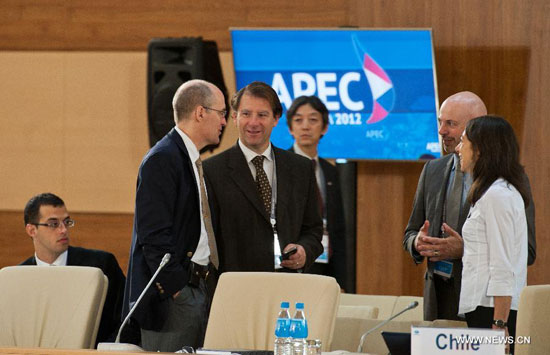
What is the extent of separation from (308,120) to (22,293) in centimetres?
235

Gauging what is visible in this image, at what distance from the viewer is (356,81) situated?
6652 millimetres

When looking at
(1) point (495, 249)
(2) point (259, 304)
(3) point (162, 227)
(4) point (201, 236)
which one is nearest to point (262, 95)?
(4) point (201, 236)

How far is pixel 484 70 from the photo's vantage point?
6754mm

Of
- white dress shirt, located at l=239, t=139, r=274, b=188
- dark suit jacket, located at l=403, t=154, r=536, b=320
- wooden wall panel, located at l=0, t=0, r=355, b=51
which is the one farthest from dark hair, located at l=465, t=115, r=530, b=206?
wooden wall panel, located at l=0, t=0, r=355, b=51

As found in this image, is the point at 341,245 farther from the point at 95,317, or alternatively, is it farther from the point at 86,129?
the point at 86,129

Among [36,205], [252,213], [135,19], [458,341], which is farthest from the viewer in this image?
[135,19]

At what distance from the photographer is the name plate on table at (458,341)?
2.45m

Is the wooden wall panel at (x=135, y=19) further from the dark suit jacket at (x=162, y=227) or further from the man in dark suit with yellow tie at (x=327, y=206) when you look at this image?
the dark suit jacket at (x=162, y=227)

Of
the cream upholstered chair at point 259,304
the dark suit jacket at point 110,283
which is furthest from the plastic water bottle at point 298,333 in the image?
the dark suit jacket at point 110,283

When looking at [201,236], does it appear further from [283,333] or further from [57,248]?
[57,248]

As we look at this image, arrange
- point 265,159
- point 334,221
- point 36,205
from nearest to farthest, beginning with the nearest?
point 265,159 < point 36,205 < point 334,221

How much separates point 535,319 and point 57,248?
103 inches

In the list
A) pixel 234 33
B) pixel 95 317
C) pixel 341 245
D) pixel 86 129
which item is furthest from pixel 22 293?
pixel 86 129


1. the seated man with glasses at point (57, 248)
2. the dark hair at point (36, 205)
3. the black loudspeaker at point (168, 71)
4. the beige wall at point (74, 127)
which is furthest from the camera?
the beige wall at point (74, 127)
